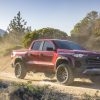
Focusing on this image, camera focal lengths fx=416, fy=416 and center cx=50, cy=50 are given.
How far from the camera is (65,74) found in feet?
50.6

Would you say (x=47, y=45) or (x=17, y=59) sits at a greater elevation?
(x=47, y=45)

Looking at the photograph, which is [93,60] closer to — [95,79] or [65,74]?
[65,74]

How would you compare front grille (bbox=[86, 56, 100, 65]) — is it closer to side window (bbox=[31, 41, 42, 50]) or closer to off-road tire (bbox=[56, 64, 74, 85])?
off-road tire (bbox=[56, 64, 74, 85])

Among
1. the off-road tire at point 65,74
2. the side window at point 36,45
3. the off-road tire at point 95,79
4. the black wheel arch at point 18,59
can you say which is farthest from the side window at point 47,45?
the off-road tire at point 95,79

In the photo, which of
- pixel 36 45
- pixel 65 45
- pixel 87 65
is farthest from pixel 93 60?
pixel 36 45

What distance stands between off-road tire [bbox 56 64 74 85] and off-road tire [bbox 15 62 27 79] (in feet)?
9.84

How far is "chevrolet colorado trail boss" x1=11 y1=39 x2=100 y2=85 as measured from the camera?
15109 millimetres

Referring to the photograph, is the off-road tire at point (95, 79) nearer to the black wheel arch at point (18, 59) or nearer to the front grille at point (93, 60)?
the front grille at point (93, 60)

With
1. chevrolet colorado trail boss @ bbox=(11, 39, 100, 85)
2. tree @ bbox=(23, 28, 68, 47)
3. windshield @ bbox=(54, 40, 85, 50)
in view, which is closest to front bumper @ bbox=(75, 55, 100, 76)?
chevrolet colorado trail boss @ bbox=(11, 39, 100, 85)

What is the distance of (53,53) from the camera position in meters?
16.3

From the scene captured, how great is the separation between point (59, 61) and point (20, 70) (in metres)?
3.09

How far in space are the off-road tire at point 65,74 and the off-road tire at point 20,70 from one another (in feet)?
9.84

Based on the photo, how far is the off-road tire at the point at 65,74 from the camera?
49.9 feet

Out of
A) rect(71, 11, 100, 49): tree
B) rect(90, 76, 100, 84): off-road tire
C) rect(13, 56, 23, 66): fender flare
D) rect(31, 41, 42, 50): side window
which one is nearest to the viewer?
rect(90, 76, 100, 84): off-road tire
